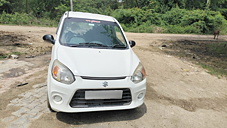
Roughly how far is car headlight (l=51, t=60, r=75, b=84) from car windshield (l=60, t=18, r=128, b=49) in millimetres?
735

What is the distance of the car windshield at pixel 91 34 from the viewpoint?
11.5 ft

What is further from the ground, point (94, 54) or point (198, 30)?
point (94, 54)

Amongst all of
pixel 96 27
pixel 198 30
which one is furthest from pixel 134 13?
pixel 96 27

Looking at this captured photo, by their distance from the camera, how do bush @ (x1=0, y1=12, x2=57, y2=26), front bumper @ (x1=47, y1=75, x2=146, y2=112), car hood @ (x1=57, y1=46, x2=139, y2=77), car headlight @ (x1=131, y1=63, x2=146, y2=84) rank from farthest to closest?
bush @ (x1=0, y1=12, x2=57, y2=26)
car headlight @ (x1=131, y1=63, x2=146, y2=84)
car hood @ (x1=57, y1=46, x2=139, y2=77)
front bumper @ (x1=47, y1=75, x2=146, y2=112)

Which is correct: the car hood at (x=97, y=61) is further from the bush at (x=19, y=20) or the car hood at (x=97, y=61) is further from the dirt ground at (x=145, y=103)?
the bush at (x=19, y=20)

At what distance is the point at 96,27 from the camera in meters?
3.93

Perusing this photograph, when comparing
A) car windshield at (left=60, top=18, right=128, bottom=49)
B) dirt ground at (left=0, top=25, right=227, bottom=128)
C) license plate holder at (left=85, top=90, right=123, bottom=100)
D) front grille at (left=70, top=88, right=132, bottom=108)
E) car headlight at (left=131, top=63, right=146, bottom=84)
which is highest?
car windshield at (left=60, top=18, right=128, bottom=49)

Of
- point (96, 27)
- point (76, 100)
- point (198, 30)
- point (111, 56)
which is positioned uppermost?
point (96, 27)

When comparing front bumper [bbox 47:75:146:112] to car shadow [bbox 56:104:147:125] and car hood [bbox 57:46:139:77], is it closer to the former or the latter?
car hood [bbox 57:46:139:77]

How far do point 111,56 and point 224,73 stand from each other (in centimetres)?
536

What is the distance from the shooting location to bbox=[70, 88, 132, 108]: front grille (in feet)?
8.52

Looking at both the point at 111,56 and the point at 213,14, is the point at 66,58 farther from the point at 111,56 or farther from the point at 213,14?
the point at 213,14

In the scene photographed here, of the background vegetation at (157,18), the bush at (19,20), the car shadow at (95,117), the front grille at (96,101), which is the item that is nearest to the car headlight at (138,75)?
the front grille at (96,101)

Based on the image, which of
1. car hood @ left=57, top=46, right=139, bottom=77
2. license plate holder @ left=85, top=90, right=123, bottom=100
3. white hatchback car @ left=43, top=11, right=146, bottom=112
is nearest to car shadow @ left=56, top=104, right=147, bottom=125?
white hatchback car @ left=43, top=11, right=146, bottom=112
